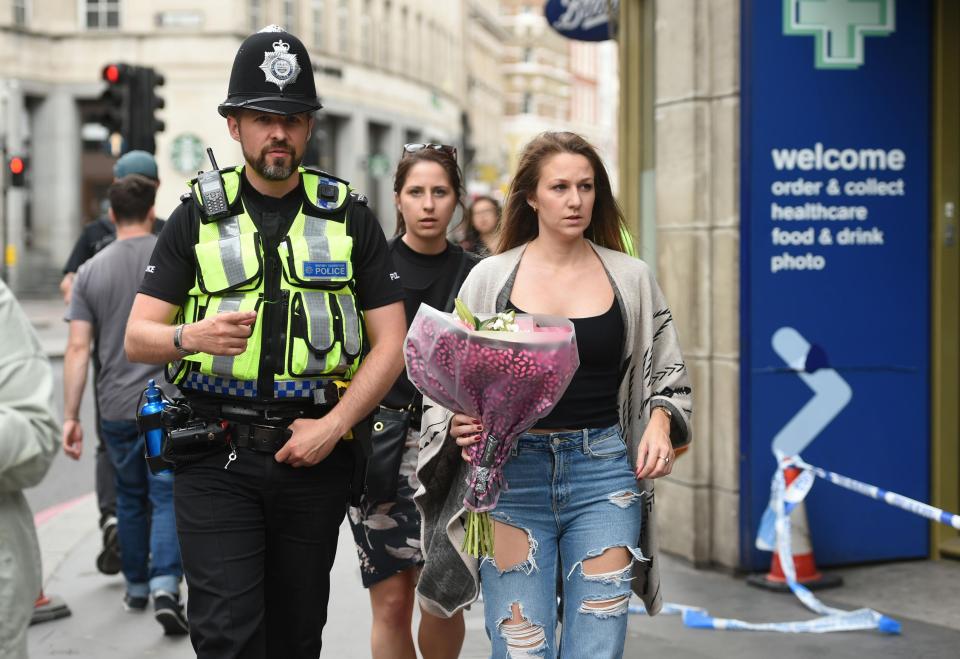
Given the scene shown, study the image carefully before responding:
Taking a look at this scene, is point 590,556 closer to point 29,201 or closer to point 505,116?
point 29,201

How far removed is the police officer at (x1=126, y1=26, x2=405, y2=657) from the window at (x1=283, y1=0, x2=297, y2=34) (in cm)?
4347

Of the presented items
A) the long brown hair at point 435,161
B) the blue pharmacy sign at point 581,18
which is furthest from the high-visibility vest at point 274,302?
the blue pharmacy sign at point 581,18

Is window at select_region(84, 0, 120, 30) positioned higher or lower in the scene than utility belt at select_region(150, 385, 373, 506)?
higher

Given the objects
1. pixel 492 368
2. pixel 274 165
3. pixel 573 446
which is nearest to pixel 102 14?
pixel 274 165

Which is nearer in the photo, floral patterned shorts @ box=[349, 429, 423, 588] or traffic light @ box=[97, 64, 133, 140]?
floral patterned shorts @ box=[349, 429, 423, 588]

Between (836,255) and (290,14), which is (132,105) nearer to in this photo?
(836,255)

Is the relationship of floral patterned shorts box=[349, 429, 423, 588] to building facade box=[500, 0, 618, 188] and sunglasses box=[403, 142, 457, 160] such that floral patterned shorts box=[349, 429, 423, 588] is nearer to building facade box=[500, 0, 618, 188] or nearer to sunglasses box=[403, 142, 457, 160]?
sunglasses box=[403, 142, 457, 160]

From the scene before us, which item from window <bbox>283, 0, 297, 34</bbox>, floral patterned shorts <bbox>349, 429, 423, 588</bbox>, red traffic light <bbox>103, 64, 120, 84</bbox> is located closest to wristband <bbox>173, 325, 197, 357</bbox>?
floral patterned shorts <bbox>349, 429, 423, 588</bbox>

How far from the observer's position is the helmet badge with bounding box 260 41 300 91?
3805 millimetres

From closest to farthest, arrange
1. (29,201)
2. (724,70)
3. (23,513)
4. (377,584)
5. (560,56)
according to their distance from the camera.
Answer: (23,513), (377,584), (724,70), (29,201), (560,56)

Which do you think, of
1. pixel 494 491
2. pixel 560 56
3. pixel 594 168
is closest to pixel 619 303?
pixel 594 168

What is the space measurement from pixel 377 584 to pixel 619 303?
1437mm

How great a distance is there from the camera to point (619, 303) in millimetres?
3926

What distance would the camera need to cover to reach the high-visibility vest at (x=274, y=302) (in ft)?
12.2
